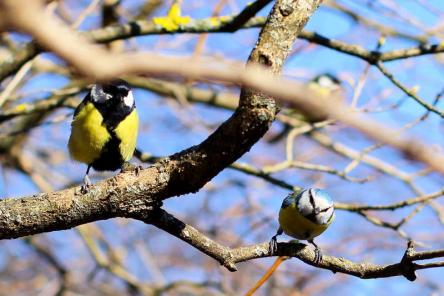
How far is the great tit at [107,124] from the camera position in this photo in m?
2.46

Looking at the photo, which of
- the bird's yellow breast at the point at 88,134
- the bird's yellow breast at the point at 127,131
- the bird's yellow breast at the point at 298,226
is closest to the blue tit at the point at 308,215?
the bird's yellow breast at the point at 298,226

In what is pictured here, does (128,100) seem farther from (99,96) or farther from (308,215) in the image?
(308,215)

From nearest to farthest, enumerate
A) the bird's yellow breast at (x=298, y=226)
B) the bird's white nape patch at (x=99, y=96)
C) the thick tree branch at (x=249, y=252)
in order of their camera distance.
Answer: the thick tree branch at (x=249, y=252) → the bird's white nape patch at (x=99, y=96) → the bird's yellow breast at (x=298, y=226)

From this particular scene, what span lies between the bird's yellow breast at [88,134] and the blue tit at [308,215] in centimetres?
86

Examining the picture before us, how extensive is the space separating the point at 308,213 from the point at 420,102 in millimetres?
756

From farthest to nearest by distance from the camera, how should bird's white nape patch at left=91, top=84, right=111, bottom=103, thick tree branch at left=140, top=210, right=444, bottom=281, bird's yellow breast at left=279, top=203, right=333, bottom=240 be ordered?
bird's yellow breast at left=279, top=203, right=333, bottom=240, bird's white nape patch at left=91, top=84, right=111, bottom=103, thick tree branch at left=140, top=210, right=444, bottom=281

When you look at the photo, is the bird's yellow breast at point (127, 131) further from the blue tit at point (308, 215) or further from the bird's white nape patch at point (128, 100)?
the blue tit at point (308, 215)

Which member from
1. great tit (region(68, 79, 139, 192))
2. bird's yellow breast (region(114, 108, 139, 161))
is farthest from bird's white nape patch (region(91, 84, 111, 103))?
bird's yellow breast (region(114, 108, 139, 161))

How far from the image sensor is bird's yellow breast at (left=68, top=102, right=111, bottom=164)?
2463mm

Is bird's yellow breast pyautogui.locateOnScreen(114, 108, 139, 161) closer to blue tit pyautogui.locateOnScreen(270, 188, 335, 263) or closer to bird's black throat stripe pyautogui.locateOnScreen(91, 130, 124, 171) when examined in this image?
bird's black throat stripe pyautogui.locateOnScreen(91, 130, 124, 171)

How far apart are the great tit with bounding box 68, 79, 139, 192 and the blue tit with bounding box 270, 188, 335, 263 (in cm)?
76

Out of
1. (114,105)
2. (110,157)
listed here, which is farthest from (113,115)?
(110,157)

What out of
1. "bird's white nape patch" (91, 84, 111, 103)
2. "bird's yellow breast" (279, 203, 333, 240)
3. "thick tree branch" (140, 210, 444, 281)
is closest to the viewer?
"thick tree branch" (140, 210, 444, 281)

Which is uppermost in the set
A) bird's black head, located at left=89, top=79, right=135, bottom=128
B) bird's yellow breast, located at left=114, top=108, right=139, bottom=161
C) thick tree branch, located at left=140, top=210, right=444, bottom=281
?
bird's black head, located at left=89, top=79, right=135, bottom=128
